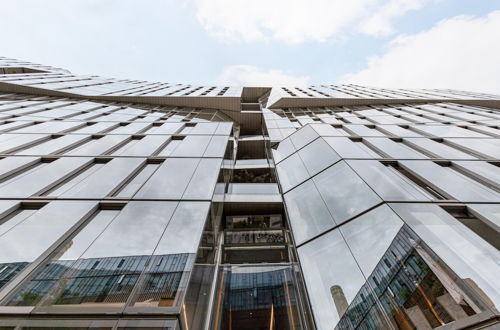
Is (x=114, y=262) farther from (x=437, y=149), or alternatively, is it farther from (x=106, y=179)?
(x=437, y=149)

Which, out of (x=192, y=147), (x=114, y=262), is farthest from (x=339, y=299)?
(x=192, y=147)

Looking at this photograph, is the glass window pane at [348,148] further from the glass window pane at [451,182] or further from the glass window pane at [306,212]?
the glass window pane at [306,212]

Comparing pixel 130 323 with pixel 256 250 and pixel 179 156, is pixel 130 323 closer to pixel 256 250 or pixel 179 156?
pixel 256 250

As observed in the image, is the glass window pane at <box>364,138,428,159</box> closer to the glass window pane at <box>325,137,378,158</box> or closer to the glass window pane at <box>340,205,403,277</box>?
the glass window pane at <box>325,137,378,158</box>

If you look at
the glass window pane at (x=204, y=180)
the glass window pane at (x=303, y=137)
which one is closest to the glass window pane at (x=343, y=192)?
the glass window pane at (x=303, y=137)

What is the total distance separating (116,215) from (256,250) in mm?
4381

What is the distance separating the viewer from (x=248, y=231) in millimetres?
7773

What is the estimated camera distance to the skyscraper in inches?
141

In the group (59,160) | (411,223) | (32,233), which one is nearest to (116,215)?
(32,233)

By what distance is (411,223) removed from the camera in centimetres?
486

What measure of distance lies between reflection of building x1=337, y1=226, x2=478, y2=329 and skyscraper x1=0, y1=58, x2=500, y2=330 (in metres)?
0.02

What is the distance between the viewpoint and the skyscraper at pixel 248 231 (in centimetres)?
357

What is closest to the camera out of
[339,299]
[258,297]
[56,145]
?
[339,299]

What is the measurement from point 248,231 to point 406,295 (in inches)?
194
